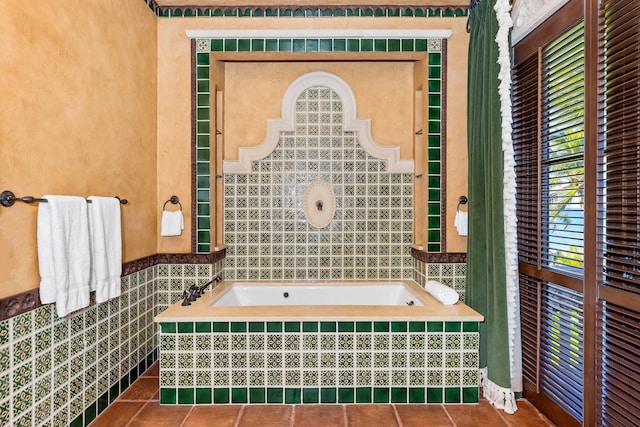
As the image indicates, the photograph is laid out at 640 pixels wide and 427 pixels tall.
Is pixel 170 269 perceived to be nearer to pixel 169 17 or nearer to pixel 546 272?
pixel 169 17

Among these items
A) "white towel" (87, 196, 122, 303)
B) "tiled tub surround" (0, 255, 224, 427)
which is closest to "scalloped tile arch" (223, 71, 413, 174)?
"tiled tub surround" (0, 255, 224, 427)

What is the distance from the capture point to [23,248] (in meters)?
1.67

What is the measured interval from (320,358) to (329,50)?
7.10 feet

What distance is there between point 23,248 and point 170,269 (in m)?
1.37

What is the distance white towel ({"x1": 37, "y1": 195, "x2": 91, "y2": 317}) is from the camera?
5.57ft

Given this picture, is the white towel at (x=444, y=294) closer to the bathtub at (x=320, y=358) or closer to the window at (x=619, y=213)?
the bathtub at (x=320, y=358)

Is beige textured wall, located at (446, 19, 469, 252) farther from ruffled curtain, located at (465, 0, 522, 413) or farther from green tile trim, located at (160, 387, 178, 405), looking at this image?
green tile trim, located at (160, 387, 178, 405)

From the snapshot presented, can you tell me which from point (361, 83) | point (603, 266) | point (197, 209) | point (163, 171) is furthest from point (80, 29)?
point (603, 266)

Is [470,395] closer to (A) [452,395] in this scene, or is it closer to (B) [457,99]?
(A) [452,395]

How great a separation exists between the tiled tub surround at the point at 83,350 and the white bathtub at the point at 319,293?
436 millimetres

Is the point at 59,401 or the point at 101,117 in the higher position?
the point at 101,117

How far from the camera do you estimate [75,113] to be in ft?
6.56

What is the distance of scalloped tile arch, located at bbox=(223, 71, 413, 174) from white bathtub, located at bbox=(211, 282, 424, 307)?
99 centimetres

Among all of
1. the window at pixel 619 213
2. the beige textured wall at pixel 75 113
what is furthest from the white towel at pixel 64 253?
the window at pixel 619 213
